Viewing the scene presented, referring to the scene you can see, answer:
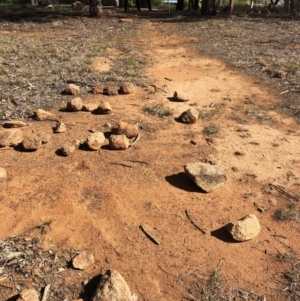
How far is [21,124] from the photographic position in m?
4.64

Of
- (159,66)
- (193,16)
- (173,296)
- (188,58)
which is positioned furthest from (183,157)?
(193,16)

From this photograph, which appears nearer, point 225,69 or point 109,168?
point 109,168

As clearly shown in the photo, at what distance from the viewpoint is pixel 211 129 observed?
4.77 meters

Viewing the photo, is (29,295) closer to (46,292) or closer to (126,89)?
(46,292)

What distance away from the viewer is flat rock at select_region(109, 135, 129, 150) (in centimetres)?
412

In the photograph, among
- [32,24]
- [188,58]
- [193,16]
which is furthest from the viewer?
[193,16]

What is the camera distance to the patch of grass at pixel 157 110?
5164 millimetres

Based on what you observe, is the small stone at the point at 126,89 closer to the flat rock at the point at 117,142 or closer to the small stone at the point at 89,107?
the small stone at the point at 89,107

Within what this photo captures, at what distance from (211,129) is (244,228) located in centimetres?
186

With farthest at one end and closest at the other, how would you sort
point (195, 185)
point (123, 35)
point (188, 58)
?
point (123, 35) → point (188, 58) → point (195, 185)

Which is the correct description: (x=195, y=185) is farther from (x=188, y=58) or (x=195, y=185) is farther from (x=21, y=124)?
(x=188, y=58)

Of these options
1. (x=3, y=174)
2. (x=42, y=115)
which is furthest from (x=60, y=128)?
(x=3, y=174)

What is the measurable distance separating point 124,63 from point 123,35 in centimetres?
298

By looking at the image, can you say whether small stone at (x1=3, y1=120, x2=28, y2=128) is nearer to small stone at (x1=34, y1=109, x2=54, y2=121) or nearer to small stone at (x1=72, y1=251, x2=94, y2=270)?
small stone at (x1=34, y1=109, x2=54, y2=121)
